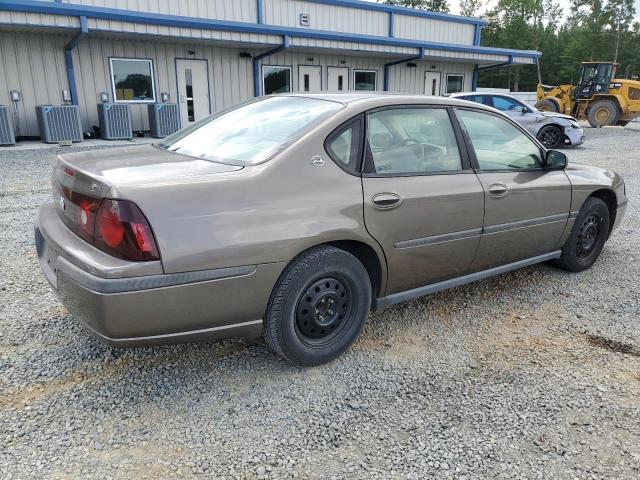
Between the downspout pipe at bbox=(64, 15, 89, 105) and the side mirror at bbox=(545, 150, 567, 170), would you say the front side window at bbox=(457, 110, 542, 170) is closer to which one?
the side mirror at bbox=(545, 150, 567, 170)

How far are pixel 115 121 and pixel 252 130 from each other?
11.8m

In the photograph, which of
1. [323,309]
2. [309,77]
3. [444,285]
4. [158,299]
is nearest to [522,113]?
[309,77]

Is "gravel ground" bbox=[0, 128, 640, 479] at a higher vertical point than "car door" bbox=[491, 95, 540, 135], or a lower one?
lower

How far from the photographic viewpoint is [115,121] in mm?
13445

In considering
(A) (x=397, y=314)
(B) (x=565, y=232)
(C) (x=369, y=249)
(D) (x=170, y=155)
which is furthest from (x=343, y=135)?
(B) (x=565, y=232)

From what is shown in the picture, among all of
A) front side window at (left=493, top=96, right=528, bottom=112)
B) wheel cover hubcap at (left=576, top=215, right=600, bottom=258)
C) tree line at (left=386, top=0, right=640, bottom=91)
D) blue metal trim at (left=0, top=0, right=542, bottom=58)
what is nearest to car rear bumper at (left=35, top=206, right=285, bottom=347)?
wheel cover hubcap at (left=576, top=215, right=600, bottom=258)

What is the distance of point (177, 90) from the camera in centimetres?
1516

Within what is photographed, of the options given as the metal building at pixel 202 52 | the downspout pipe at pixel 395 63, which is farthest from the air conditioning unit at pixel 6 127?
the downspout pipe at pixel 395 63

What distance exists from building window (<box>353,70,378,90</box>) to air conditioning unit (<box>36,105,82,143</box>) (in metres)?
10.0

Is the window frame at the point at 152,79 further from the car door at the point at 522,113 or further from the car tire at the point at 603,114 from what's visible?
the car tire at the point at 603,114

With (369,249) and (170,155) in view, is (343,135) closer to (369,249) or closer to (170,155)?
(369,249)

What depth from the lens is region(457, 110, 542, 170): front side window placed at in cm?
350

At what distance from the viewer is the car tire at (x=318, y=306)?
2645mm

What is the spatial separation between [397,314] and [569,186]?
1748 millimetres
